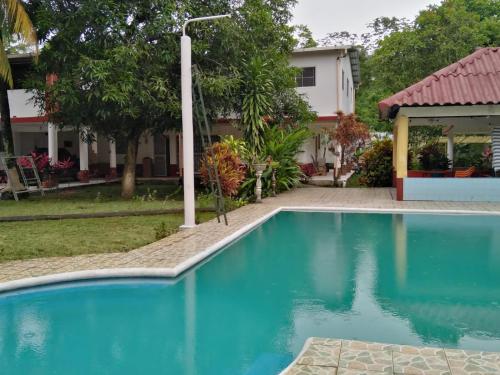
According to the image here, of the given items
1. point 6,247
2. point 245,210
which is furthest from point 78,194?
point 6,247

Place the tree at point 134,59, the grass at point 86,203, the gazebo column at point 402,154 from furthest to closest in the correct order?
the gazebo column at point 402,154, the grass at point 86,203, the tree at point 134,59

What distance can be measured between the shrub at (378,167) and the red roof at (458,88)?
441cm

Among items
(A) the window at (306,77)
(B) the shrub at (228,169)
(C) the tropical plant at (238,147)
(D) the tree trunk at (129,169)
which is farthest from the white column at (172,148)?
(B) the shrub at (228,169)

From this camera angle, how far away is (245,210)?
1313 centimetres

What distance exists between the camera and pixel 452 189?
14.2 meters

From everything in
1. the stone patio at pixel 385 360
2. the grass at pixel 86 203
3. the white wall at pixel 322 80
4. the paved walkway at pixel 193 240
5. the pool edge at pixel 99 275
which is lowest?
the stone patio at pixel 385 360

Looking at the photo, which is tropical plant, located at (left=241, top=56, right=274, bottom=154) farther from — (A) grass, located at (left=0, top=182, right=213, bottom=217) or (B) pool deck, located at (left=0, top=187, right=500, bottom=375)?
(A) grass, located at (left=0, top=182, right=213, bottom=217)

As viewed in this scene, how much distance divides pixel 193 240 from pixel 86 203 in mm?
6658

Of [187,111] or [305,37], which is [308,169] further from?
[305,37]

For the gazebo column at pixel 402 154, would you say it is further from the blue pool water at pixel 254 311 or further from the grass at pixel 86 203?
the blue pool water at pixel 254 311

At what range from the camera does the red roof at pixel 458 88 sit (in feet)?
44.3

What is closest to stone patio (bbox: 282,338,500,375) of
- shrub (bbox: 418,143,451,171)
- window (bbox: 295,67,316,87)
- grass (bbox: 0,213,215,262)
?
grass (bbox: 0,213,215,262)

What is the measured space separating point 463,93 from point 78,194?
40.9 feet

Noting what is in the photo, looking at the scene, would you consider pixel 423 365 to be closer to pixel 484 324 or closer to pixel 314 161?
pixel 484 324
